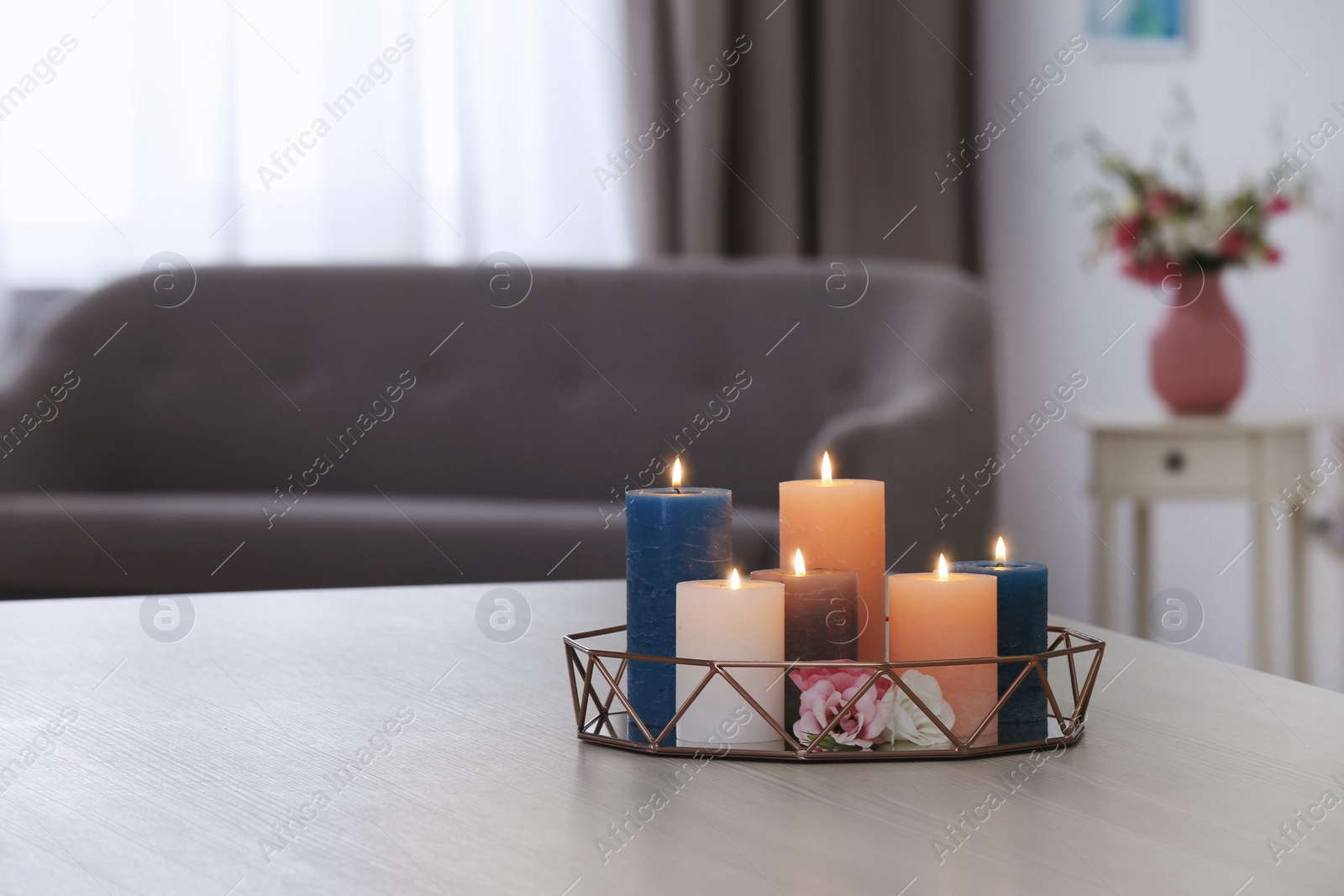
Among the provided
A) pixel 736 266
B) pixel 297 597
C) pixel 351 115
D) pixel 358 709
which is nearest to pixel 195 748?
pixel 358 709

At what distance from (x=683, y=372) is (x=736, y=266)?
23 centimetres

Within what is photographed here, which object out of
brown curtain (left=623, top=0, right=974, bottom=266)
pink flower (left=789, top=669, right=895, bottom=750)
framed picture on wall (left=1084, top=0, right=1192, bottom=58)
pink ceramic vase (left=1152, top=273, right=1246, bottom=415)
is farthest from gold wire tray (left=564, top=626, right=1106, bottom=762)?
brown curtain (left=623, top=0, right=974, bottom=266)

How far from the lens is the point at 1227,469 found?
6.86 feet

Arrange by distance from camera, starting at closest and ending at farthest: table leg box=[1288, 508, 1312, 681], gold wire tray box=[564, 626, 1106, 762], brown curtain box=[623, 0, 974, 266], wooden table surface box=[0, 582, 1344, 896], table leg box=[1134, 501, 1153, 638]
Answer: wooden table surface box=[0, 582, 1344, 896]
gold wire tray box=[564, 626, 1106, 762]
table leg box=[1288, 508, 1312, 681]
table leg box=[1134, 501, 1153, 638]
brown curtain box=[623, 0, 974, 266]

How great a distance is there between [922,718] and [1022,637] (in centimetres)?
7

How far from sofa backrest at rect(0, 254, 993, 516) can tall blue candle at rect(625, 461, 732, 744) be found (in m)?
1.60

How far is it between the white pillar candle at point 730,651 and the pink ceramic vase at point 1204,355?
5.96 feet

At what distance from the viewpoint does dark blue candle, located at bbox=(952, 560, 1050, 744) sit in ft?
2.13

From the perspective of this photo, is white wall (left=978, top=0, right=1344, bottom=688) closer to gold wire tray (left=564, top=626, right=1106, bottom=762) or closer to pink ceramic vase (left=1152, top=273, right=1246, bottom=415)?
pink ceramic vase (left=1152, top=273, right=1246, bottom=415)

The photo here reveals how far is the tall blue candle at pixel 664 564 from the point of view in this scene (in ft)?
2.15

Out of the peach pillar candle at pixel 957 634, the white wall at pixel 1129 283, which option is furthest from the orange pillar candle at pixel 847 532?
the white wall at pixel 1129 283

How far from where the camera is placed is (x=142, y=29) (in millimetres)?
2676

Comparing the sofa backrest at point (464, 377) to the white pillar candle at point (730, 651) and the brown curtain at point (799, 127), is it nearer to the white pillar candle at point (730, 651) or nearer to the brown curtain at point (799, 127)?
the brown curtain at point (799, 127)

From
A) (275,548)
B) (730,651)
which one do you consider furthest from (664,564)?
(275,548)
